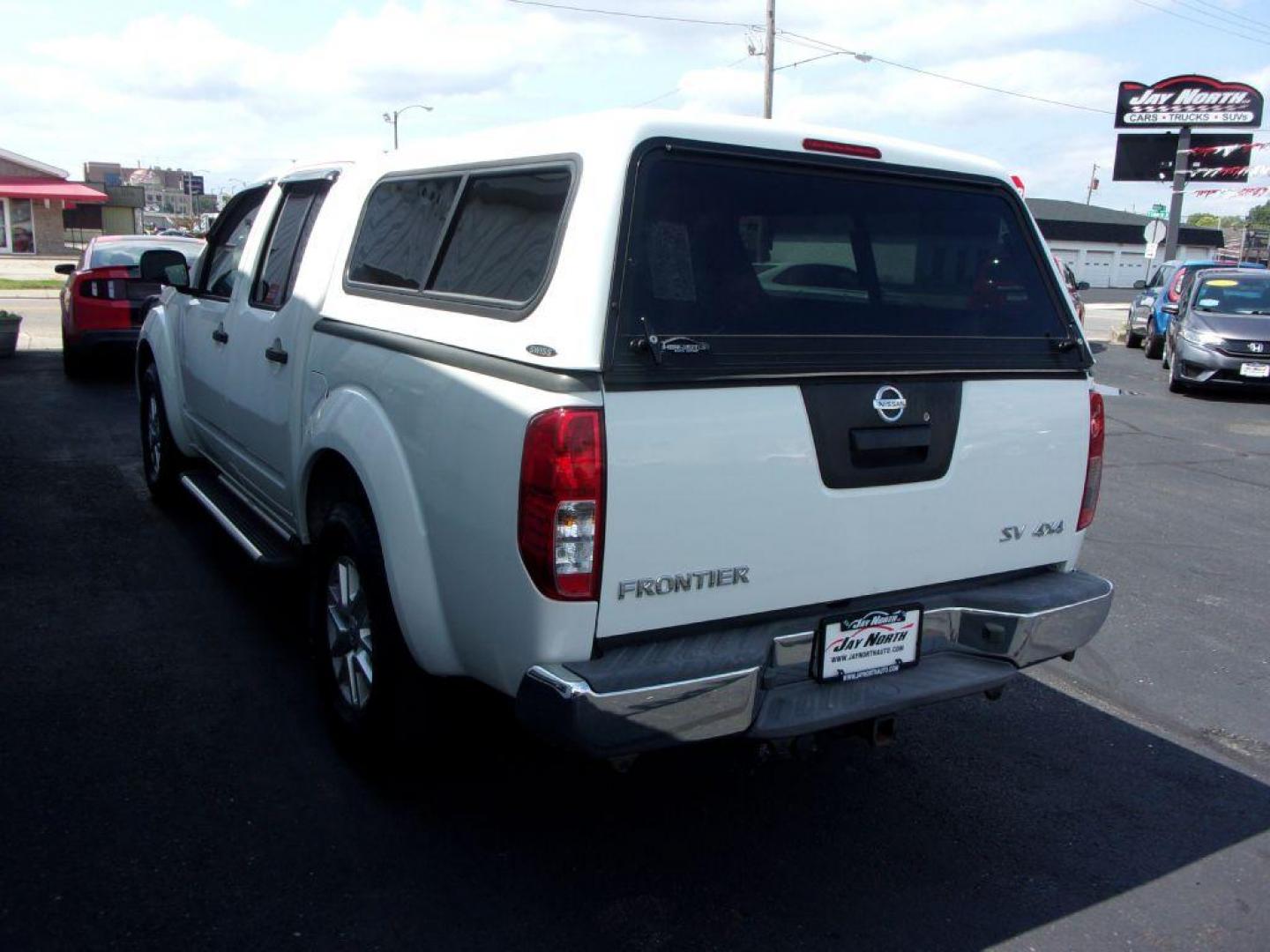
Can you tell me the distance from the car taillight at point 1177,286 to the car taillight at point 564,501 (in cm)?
1777

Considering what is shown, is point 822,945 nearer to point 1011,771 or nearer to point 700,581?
point 700,581

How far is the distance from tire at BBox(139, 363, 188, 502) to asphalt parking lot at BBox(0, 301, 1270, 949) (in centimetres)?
140

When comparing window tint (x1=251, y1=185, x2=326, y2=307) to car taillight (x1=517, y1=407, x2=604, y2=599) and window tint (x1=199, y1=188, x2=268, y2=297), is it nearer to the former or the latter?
window tint (x1=199, y1=188, x2=268, y2=297)

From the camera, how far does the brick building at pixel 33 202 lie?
163 ft

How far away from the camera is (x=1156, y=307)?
744 inches

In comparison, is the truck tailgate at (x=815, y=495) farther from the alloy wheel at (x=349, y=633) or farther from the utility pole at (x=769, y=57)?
the utility pole at (x=769, y=57)

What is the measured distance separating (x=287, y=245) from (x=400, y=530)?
2.09 meters

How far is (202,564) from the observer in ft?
19.6

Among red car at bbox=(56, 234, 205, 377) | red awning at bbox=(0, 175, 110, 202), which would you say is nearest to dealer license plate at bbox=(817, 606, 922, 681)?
red car at bbox=(56, 234, 205, 377)

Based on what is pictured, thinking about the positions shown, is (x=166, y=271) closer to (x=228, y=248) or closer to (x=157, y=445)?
(x=228, y=248)

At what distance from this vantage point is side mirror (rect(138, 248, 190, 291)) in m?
5.94

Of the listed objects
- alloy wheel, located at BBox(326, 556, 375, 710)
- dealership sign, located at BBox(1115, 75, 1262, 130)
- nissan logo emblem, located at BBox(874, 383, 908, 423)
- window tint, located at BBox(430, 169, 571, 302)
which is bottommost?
alloy wheel, located at BBox(326, 556, 375, 710)

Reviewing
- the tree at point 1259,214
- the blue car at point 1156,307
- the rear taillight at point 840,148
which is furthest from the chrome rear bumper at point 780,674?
the tree at point 1259,214

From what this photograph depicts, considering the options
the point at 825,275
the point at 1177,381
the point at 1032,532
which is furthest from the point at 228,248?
the point at 1177,381
